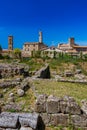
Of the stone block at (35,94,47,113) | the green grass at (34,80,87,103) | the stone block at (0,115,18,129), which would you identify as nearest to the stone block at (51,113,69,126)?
the stone block at (35,94,47,113)

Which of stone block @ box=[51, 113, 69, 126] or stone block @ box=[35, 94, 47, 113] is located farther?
stone block @ box=[35, 94, 47, 113]

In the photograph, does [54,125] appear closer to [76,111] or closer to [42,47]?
[76,111]

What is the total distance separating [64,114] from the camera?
995 cm

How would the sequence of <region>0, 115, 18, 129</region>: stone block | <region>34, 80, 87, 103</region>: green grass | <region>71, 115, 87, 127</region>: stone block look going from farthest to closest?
<region>34, 80, 87, 103</region>: green grass
<region>71, 115, 87, 127</region>: stone block
<region>0, 115, 18, 129</region>: stone block

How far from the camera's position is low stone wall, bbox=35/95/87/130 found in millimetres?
9914

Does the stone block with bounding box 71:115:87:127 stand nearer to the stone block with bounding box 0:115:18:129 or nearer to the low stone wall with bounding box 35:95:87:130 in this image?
the low stone wall with bounding box 35:95:87:130

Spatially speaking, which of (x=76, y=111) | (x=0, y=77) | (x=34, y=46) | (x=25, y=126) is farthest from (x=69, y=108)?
(x=34, y=46)

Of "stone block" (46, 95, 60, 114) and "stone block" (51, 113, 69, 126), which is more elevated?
"stone block" (46, 95, 60, 114)

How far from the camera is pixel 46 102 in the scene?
1012cm

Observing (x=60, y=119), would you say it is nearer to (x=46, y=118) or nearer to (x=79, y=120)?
(x=46, y=118)

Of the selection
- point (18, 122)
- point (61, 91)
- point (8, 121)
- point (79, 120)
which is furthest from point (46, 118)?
point (61, 91)

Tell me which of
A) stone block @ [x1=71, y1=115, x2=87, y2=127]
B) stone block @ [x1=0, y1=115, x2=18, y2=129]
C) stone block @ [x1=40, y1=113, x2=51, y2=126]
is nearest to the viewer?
stone block @ [x1=0, y1=115, x2=18, y2=129]

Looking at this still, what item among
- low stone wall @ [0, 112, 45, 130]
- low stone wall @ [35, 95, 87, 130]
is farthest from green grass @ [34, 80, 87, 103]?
low stone wall @ [0, 112, 45, 130]

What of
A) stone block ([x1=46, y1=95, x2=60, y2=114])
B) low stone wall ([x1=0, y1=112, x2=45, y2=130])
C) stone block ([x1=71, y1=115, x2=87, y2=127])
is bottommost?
stone block ([x1=71, y1=115, x2=87, y2=127])
